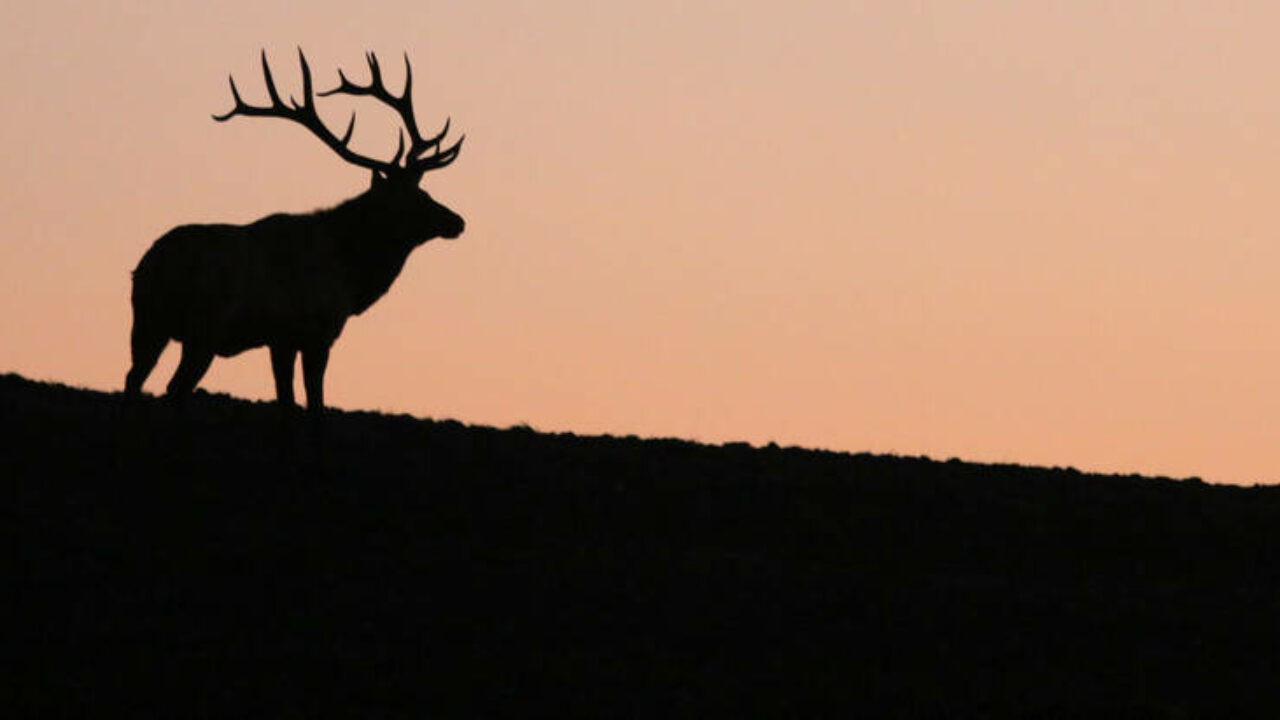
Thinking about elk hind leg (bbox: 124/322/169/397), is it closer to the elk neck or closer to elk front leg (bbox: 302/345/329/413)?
elk front leg (bbox: 302/345/329/413)

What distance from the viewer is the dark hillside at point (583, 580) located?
15.2m

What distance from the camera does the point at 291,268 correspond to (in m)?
21.2

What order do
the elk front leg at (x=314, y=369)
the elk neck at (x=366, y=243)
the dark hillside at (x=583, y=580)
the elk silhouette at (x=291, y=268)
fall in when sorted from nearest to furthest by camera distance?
the dark hillside at (x=583, y=580) < the elk silhouette at (x=291, y=268) < the elk front leg at (x=314, y=369) < the elk neck at (x=366, y=243)

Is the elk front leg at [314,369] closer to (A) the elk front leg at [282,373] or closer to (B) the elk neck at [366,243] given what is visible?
(A) the elk front leg at [282,373]

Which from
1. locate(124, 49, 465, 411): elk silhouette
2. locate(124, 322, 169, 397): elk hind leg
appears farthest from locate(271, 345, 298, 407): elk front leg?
locate(124, 322, 169, 397): elk hind leg

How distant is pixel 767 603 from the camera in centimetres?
1741

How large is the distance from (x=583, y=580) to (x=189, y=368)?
431 centimetres

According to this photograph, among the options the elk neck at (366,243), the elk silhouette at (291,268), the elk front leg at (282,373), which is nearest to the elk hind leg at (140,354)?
the elk silhouette at (291,268)

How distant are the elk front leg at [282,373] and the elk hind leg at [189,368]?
3.30 ft

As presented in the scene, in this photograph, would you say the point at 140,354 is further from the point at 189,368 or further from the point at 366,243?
the point at 366,243

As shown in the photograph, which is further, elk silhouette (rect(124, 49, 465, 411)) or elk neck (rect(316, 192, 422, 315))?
elk neck (rect(316, 192, 422, 315))

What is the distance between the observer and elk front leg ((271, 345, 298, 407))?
2130 cm

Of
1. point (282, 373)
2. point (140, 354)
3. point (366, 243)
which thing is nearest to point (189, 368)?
point (140, 354)

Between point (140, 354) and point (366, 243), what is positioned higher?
point (366, 243)
